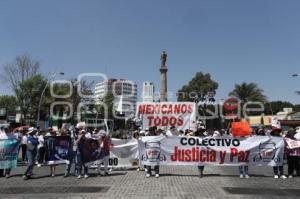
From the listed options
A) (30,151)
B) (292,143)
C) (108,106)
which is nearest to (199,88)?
(108,106)

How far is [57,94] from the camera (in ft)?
225

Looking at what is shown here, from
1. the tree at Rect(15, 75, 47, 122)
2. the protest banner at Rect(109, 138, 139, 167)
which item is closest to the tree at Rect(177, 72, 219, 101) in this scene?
the tree at Rect(15, 75, 47, 122)

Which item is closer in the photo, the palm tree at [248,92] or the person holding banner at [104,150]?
the person holding banner at [104,150]

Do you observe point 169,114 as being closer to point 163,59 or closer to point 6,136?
point 6,136

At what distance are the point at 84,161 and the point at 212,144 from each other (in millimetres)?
4448

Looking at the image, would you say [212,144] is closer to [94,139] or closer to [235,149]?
[235,149]

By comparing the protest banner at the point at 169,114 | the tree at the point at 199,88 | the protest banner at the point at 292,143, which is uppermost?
the tree at the point at 199,88

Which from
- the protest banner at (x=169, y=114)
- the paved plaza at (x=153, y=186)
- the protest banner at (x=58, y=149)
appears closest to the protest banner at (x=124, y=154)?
the paved plaza at (x=153, y=186)

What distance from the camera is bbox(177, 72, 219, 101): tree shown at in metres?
81.6

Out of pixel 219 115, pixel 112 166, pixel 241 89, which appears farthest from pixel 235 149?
pixel 219 115

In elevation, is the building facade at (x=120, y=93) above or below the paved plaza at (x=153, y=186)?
above

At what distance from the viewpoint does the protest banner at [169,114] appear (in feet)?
64.6

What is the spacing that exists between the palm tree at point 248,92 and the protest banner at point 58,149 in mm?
70439

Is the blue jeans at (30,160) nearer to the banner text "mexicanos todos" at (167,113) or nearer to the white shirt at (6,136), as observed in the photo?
the white shirt at (6,136)
